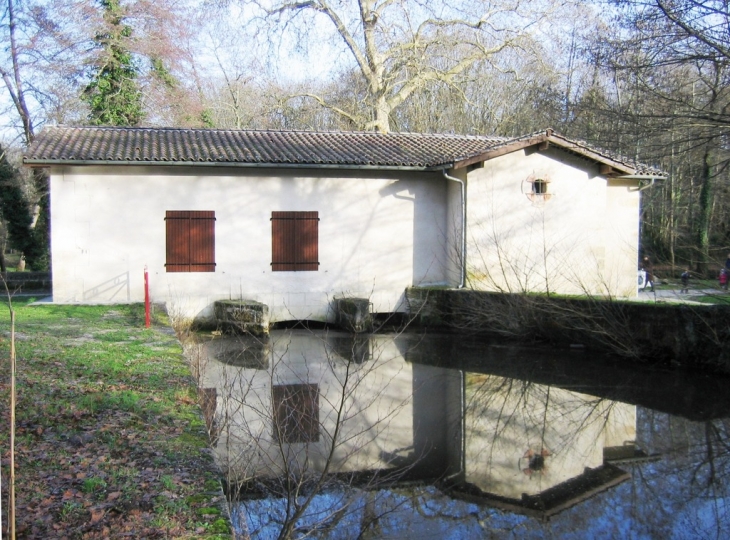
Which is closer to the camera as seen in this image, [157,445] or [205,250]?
[157,445]

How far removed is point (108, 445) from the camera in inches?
199

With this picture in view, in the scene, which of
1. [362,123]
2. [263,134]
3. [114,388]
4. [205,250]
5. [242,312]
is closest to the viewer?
[114,388]

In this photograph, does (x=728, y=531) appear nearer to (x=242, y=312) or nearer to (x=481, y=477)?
(x=481, y=477)

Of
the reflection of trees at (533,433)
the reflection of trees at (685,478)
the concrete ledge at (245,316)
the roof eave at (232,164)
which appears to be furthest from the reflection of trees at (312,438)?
the roof eave at (232,164)

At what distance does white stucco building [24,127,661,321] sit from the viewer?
1398cm

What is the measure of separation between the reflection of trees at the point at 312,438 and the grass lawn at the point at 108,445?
343 mm

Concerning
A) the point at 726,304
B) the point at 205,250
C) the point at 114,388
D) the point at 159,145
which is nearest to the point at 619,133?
the point at 726,304

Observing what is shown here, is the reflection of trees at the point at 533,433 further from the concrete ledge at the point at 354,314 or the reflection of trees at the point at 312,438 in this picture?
the concrete ledge at the point at 354,314

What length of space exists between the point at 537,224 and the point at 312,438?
9633 mm

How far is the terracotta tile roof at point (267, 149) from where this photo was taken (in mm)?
13805

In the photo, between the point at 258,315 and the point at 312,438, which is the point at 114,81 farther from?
the point at 312,438

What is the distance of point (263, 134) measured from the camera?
1669cm

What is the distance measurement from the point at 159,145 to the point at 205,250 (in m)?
2.53

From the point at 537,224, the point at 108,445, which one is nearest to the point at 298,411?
the point at 108,445
